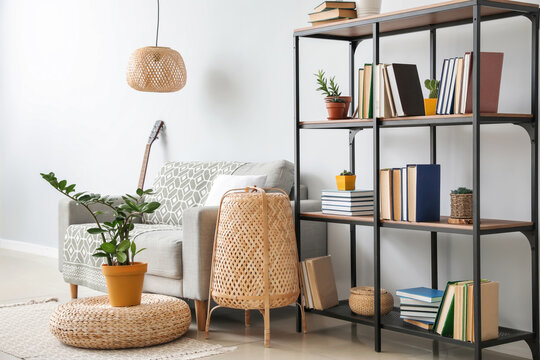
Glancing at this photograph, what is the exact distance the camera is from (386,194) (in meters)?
3.22

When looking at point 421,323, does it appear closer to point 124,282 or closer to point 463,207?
point 463,207

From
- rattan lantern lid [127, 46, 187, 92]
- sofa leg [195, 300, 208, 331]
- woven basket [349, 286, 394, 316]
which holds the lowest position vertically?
sofa leg [195, 300, 208, 331]

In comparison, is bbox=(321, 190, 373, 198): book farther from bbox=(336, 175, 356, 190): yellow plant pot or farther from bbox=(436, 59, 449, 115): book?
bbox=(436, 59, 449, 115): book

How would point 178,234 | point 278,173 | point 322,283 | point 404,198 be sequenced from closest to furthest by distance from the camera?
point 404,198, point 322,283, point 178,234, point 278,173

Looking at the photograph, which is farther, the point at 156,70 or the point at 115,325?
the point at 156,70

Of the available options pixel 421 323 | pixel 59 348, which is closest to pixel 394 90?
pixel 421 323

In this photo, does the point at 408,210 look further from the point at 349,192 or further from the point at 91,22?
the point at 91,22

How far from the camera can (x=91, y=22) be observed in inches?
234

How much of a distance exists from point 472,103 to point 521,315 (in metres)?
0.94

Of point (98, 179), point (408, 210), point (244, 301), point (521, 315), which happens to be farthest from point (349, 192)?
point (98, 179)

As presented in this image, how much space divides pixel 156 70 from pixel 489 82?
2383 millimetres

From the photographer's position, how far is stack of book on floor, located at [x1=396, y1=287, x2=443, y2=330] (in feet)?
10.2

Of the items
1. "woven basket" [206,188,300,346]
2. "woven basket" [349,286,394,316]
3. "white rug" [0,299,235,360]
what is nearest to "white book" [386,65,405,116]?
"woven basket" [206,188,300,346]

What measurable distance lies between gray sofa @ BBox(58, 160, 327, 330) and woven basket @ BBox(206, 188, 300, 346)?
0.13 meters
